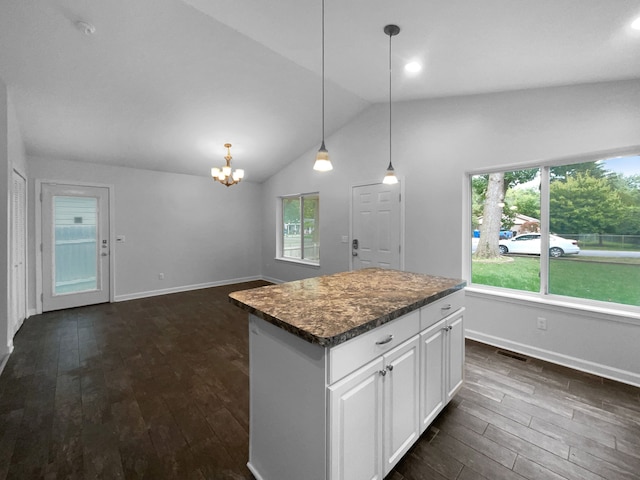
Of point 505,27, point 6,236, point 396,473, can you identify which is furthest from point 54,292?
point 505,27

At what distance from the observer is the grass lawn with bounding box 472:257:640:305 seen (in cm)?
254

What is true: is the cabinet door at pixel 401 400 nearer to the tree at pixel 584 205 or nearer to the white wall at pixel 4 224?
the tree at pixel 584 205

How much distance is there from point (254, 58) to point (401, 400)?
3339 mm

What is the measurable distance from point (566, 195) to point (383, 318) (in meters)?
2.71

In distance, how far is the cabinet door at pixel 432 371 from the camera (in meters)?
1.72

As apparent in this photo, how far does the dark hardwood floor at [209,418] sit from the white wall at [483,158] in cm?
30

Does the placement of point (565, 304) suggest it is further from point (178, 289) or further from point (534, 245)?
point (178, 289)

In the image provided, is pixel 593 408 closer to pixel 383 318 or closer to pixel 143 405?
pixel 383 318

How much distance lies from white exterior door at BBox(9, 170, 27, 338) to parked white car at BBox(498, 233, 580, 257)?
5644 millimetres

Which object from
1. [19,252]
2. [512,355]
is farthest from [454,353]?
[19,252]

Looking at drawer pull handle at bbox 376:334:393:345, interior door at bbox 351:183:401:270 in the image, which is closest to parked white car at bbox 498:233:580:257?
interior door at bbox 351:183:401:270

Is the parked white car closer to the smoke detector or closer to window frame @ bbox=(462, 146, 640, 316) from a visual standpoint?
window frame @ bbox=(462, 146, 640, 316)

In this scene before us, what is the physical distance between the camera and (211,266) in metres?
6.04

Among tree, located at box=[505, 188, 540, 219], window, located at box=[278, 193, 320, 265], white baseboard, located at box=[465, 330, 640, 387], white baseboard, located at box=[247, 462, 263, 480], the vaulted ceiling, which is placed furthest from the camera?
window, located at box=[278, 193, 320, 265]
